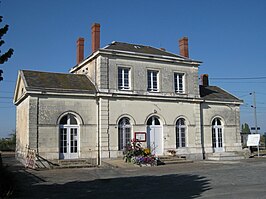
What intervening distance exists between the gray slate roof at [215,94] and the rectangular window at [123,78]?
6.75m

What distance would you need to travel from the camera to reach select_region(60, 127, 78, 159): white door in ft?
62.5

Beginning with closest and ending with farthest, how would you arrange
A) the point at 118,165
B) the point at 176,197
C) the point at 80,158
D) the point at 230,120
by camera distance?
the point at 176,197 < the point at 118,165 < the point at 80,158 < the point at 230,120

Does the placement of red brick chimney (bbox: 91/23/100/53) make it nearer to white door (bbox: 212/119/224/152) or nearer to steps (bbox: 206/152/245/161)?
white door (bbox: 212/119/224/152)

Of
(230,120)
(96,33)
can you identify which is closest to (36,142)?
(96,33)

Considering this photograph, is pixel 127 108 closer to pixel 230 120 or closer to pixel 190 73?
pixel 190 73

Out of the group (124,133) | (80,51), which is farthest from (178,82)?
(80,51)

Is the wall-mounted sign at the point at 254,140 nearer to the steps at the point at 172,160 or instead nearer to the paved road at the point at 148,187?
the steps at the point at 172,160

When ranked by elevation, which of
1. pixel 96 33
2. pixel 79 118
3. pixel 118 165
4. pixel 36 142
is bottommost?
pixel 118 165

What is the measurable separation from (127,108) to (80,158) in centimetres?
434

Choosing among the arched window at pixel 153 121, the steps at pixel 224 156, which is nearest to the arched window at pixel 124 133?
the arched window at pixel 153 121

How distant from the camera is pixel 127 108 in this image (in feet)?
68.8

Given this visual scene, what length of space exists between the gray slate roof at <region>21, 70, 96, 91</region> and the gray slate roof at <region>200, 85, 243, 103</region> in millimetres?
9442

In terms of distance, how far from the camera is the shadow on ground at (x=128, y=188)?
984 centimetres

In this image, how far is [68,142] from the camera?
19.2 meters
